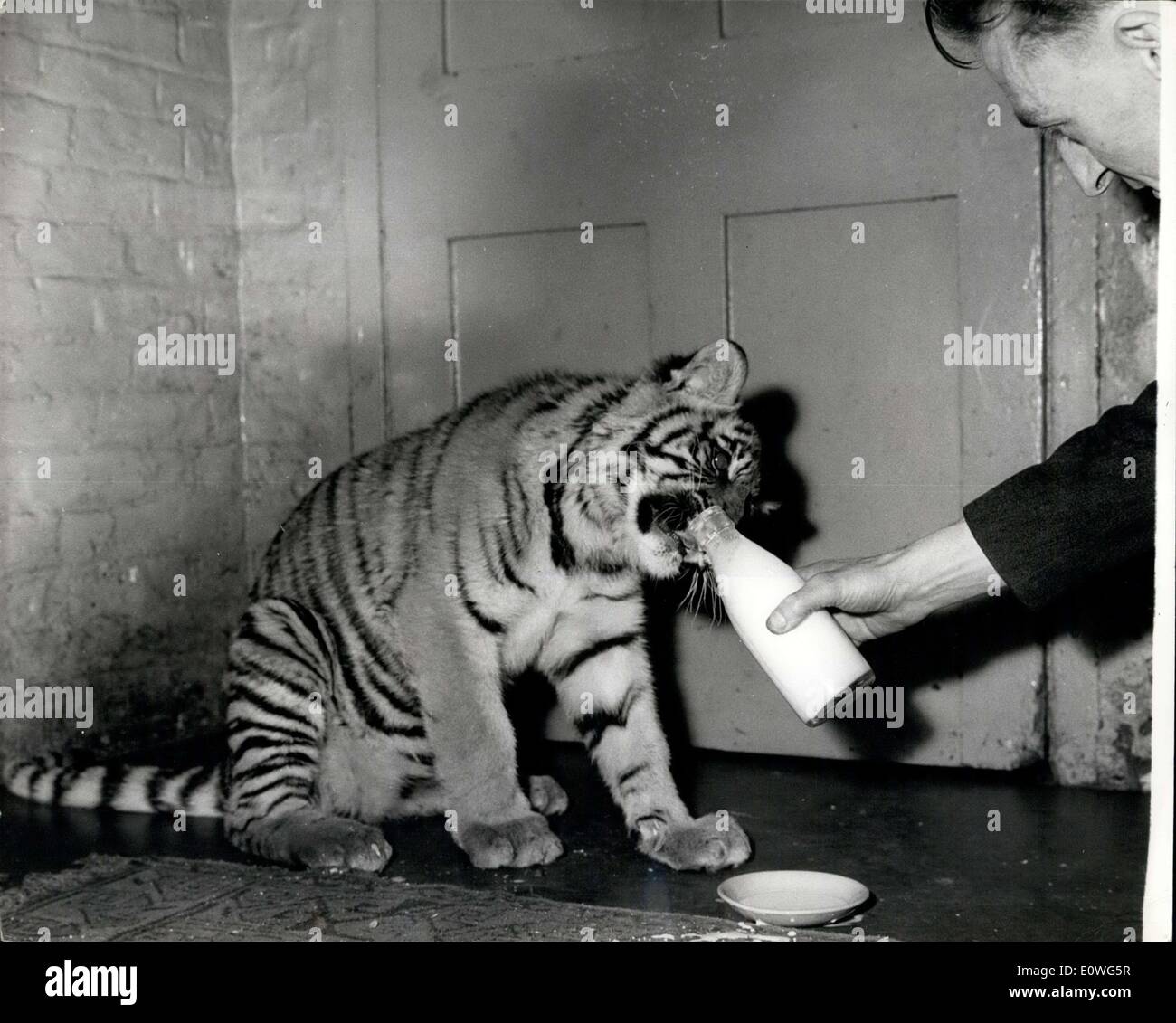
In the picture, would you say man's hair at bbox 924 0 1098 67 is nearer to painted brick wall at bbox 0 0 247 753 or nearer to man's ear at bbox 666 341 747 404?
man's ear at bbox 666 341 747 404

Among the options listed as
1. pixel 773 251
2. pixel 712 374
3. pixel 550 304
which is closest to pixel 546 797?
pixel 712 374

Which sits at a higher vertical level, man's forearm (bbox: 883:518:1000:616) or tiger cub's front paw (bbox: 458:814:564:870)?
man's forearm (bbox: 883:518:1000:616)

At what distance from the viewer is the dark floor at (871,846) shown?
2.57 m

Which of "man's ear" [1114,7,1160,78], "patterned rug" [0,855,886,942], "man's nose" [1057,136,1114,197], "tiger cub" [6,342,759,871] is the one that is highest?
"man's ear" [1114,7,1160,78]

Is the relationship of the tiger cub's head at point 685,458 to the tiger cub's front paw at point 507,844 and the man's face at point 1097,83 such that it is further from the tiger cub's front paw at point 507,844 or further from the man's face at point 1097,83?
the man's face at point 1097,83

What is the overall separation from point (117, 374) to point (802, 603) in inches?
97.1

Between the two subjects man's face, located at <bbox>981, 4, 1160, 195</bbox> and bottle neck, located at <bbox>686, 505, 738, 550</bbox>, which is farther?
bottle neck, located at <bbox>686, 505, 738, 550</bbox>

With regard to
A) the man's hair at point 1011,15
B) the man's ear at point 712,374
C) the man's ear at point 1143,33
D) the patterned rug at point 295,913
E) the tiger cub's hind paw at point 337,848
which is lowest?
the patterned rug at point 295,913

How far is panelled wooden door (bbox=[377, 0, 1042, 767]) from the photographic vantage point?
3.49 m

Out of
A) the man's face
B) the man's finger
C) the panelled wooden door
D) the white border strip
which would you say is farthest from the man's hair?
the panelled wooden door

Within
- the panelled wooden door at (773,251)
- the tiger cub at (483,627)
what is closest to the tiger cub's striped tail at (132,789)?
the tiger cub at (483,627)

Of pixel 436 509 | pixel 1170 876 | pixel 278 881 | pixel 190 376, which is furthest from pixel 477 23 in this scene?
pixel 1170 876

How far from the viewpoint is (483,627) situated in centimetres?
296

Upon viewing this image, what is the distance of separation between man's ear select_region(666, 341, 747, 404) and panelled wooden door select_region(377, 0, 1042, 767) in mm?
748
